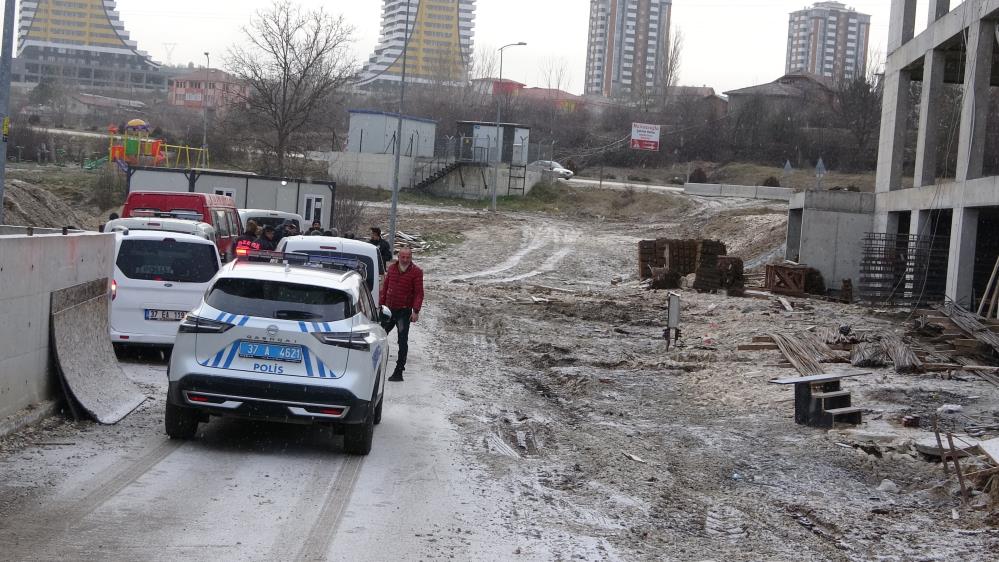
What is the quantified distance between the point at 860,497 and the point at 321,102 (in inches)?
2182

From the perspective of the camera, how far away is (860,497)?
8.78 meters

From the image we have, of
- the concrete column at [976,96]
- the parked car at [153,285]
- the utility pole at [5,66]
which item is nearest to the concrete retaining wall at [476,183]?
the concrete column at [976,96]

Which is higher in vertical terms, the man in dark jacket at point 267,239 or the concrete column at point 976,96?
the concrete column at point 976,96

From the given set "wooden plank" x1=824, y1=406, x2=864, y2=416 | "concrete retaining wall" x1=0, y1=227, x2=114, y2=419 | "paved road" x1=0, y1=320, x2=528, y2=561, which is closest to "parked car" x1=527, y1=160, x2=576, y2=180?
"wooden plank" x1=824, y1=406, x2=864, y2=416

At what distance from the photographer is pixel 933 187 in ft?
84.0

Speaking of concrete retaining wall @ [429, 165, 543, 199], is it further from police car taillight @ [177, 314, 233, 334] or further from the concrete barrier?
police car taillight @ [177, 314, 233, 334]

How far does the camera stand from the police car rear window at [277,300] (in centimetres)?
886

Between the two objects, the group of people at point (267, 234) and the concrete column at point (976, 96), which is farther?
the concrete column at point (976, 96)

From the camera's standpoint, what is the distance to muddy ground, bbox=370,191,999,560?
7465 mm

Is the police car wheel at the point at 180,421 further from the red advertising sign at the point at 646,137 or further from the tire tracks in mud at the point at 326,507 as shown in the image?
the red advertising sign at the point at 646,137


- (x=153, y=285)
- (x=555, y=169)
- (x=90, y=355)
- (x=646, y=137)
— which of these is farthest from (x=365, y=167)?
(x=90, y=355)

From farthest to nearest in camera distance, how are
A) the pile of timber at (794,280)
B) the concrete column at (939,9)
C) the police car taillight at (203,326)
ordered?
the pile of timber at (794,280) < the concrete column at (939,9) < the police car taillight at (203,326)

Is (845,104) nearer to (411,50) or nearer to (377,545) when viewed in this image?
(377,545)

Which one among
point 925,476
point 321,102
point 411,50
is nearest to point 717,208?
point 321,102
